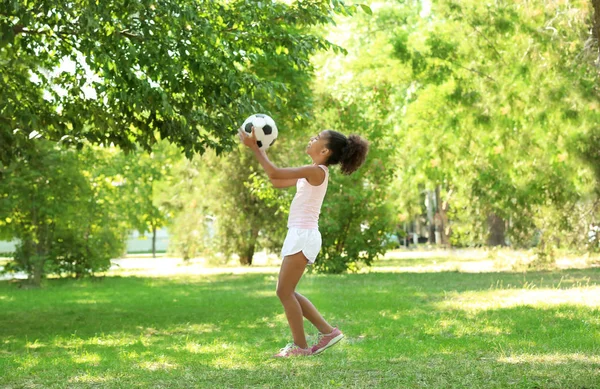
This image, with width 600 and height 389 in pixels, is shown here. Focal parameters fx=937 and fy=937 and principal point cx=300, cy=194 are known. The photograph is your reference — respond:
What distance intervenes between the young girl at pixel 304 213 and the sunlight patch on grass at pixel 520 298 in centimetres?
536

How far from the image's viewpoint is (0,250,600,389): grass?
7.05 m

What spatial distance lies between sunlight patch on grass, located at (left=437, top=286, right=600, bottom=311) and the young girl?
211 inches

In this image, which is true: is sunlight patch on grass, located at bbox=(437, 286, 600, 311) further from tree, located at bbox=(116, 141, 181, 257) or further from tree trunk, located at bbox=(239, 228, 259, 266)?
tree trunk, located at bbox=(239, 228, 259, 266)

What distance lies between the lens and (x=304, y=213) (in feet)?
26.2

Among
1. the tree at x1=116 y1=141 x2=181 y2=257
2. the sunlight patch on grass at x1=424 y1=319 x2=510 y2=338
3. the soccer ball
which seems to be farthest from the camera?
the tree at x1=116 y1=141 x2=181 y2=257

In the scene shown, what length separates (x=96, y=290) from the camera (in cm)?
2211

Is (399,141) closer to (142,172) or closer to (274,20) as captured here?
(142,172)

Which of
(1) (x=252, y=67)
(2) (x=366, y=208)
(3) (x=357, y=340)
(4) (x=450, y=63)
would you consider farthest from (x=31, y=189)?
(3) (x=357, y=340)

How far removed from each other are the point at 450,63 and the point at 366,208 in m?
4.34

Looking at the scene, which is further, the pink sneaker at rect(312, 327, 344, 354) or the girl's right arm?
the pink sneaker at rect(312, 327, 344, 354)

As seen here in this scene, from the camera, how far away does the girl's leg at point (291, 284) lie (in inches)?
314

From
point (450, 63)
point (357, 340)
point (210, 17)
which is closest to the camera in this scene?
point (357, 340)

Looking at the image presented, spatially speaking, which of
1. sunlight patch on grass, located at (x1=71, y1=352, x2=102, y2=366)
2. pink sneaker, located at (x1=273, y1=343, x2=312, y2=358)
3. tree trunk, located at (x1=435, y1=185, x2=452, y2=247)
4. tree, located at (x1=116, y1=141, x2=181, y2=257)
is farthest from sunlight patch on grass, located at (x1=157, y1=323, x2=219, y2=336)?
tree trunk, located at (x1=435, y1=185, x2=452, y2=247)

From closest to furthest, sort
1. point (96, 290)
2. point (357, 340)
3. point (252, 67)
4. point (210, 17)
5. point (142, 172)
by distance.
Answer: point (357, 340) < point (210, 17) < point (252, 67) < point (96, 290) < point (142, 172)
